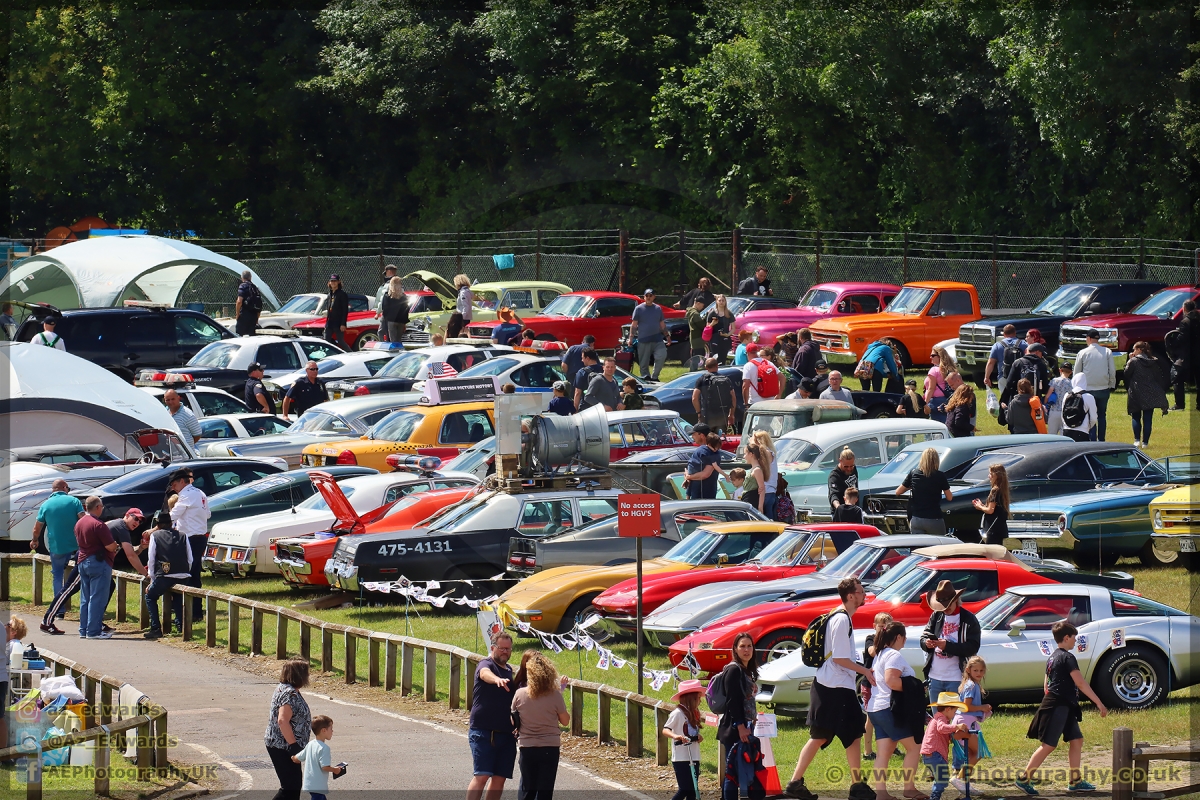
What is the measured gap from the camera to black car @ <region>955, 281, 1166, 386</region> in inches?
1191

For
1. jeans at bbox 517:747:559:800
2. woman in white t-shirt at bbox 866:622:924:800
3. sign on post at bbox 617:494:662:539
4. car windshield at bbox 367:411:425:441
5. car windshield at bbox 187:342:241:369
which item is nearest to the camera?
jeans at bbox 517:747:559:800

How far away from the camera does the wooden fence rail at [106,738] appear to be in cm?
1132

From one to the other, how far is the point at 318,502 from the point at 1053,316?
16.3 metres

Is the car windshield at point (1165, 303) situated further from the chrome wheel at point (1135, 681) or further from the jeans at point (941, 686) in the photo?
the jeans at point (941, 686)

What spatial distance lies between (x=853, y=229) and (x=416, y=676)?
113 feet

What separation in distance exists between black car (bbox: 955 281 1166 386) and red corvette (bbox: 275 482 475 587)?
13390 millimetres

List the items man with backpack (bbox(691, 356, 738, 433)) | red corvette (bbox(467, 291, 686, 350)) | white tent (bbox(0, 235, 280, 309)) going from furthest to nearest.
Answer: white tent (bbox(0, 235, 280, 309)), red corvette (bbox(467, 291, 686, 350)), man with backpack (bbox(691, 356, 738, 433))

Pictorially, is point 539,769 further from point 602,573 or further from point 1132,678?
point 602,573

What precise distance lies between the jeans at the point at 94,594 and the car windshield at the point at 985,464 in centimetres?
1013

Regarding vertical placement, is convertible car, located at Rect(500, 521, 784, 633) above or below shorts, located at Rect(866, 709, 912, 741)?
above

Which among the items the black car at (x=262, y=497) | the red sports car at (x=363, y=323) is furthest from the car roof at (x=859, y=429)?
the red sports car at (x=363, y=323)

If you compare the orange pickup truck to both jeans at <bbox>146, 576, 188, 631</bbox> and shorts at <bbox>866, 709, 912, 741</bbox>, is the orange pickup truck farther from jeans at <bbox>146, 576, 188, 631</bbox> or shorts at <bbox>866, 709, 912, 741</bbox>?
shorts at <bbox>866, 709, 912, 741</bbox>

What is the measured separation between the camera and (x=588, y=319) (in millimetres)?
36844

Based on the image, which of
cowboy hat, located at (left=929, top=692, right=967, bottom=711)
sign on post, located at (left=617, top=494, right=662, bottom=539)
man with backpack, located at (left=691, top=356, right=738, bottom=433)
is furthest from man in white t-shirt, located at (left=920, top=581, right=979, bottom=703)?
man with backpack, located at (left=691, top=356, right=738, bottom=433)
